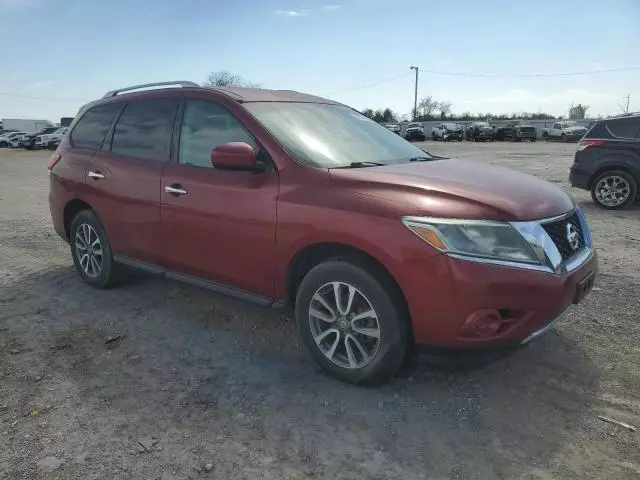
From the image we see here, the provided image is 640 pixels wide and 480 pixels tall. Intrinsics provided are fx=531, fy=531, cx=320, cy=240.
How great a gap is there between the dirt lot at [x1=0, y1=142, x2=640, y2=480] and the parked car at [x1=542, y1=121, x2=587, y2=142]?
4386 cm

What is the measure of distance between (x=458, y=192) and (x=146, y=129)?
9.10ft

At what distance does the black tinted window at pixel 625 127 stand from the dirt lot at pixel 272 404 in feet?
19.3

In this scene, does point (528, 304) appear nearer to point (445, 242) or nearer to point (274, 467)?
point (445, 242)

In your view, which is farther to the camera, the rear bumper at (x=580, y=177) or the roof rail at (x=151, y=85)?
the rear bumper at (x=580, y=177)

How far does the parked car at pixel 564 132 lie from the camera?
4347cm

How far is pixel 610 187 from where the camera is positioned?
9.41m

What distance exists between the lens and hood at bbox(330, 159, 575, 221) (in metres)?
2.83

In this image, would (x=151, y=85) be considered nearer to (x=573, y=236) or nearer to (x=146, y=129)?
(x=146, y=129)

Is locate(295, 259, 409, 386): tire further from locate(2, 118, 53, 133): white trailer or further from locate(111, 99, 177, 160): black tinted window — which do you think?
locate(2, 118, 53, 133): white trailer

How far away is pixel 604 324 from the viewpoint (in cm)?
401

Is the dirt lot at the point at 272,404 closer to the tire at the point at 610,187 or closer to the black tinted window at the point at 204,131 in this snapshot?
the black tinted window at the point at 204,131

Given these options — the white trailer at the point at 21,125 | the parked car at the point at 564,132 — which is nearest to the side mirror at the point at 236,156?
the parked car at the point at 564,132

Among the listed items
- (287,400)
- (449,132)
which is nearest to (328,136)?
(287,400)

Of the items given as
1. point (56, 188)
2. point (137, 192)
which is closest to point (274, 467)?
point (137, 192)
